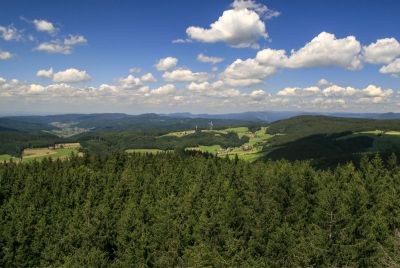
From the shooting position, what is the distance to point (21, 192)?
91.6m

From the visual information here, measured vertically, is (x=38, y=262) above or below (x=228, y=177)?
below

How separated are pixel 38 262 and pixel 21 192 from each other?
105 ft

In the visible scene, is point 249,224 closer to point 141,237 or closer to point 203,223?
point 203,223

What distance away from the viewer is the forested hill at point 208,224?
1768 inches

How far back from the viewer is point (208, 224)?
52.5m

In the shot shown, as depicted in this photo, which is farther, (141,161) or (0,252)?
(141,161)

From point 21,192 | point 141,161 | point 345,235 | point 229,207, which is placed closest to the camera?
point 345,235

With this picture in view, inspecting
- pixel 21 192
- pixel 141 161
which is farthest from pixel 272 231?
pixel 141 161

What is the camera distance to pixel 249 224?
5631 centimetres

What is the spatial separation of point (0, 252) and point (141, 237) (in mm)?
29959

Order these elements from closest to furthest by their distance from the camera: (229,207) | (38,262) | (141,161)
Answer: (229,207) < (38,262) < (141,161)

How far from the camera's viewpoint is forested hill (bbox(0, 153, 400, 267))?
44.9 m

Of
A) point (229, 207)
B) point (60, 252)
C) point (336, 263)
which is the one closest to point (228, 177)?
point (229, 207)

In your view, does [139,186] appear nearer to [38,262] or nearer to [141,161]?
[38,262]
